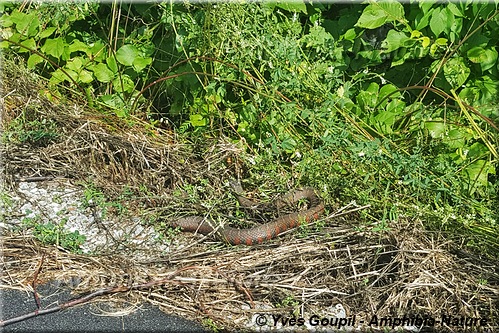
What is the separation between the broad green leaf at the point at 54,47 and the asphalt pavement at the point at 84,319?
275 cm

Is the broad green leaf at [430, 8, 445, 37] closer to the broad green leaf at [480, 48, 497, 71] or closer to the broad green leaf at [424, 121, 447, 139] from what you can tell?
the broad green leaf at [480, 48, 497, 71]

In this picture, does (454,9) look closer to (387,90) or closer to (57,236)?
(387,90)

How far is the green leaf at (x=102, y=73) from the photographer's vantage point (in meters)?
6.64

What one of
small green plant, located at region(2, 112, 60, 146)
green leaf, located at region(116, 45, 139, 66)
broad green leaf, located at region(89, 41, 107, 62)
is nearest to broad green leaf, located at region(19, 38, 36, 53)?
broad green leaf, located at region(89, 41, 107, 62)

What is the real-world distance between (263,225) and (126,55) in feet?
7.24

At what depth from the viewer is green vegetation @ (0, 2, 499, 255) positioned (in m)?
5.30

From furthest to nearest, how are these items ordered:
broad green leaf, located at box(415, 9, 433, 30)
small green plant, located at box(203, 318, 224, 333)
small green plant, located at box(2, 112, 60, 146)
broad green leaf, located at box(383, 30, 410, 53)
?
small green plant, located at box(2, 112, 60, 146), broad green leaf, located at box(383, 30, 410, 53), broad green leaf, located at box(415, 9, 433, 30), small green plant, located at box(203, 318, 224, 333)

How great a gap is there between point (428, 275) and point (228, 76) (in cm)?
227

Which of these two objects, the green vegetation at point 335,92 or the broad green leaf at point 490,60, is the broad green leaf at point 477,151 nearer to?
the green vegetation at point 335,92

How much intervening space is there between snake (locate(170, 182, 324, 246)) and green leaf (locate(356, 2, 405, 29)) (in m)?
1.35

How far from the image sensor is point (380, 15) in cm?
578

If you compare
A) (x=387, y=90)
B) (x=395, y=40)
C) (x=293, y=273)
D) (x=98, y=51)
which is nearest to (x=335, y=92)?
(x=387, y=90)

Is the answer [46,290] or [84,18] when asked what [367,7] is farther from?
[46,290]

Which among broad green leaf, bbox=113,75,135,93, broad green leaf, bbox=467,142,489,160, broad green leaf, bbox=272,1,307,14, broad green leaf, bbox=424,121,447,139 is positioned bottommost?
broad green leaf, bbox=467,142,489,160
